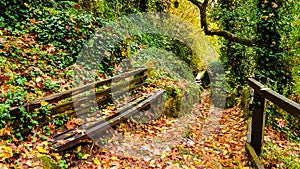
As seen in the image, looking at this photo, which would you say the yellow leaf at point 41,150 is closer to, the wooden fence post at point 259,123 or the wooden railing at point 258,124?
the wooden railing at point 258,124

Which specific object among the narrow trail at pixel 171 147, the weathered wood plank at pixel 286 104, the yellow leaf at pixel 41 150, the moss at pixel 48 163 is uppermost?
the weathered wood plank at pixel 286 104

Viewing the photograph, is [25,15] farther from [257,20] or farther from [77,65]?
[257,20]

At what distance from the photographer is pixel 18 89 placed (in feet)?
15.1

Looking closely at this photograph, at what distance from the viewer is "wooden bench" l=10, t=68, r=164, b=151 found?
14.1 feet

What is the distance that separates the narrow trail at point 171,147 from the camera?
4.56 m

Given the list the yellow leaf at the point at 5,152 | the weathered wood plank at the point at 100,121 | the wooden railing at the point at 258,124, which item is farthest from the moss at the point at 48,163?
the wooden railing at the point at 258,124

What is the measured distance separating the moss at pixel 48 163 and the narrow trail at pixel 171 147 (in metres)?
0.41

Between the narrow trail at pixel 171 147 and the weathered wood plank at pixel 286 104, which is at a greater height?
the weathered wood plank at pixel 286 104

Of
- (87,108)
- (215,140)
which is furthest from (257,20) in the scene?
(87,108)

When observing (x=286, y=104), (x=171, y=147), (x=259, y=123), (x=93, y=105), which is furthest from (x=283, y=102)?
(x=93, y=105)

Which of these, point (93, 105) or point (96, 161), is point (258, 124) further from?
point (93, 105)

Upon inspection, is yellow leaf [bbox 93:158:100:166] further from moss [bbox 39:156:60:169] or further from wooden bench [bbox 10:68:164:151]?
moss [bbox 39:156:60:169]

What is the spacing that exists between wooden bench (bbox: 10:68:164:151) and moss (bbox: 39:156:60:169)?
27cm

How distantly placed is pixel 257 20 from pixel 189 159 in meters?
3.60
